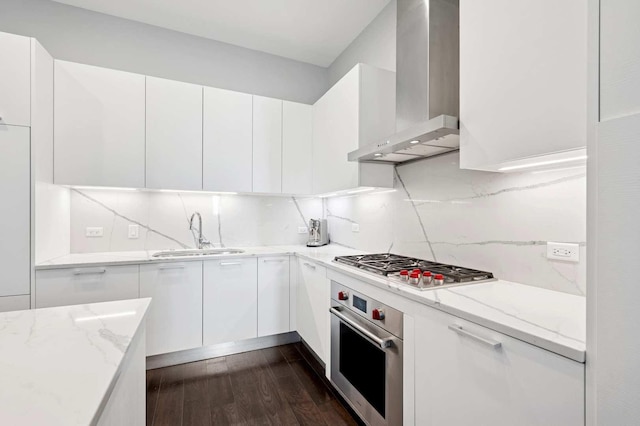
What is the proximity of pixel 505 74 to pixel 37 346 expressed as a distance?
1.78m

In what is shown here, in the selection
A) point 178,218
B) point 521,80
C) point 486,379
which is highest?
point 521,80

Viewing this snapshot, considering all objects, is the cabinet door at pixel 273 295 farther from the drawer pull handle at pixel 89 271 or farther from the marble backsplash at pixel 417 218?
the drawer pull handle at pixel 89 271

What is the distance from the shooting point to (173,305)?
232 cm

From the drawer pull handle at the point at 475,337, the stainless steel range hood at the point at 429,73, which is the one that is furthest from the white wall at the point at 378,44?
the drawer pull handle at the point at 475,337

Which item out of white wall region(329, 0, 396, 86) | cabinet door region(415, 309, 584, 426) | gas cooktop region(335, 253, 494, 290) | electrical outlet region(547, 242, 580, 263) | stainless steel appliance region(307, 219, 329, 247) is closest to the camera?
cabinet door region(415, 309, 584, 426)

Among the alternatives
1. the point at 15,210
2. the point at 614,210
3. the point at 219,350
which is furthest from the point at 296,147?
the point at 614,210

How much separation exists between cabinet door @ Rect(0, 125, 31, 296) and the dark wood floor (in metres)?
1.12

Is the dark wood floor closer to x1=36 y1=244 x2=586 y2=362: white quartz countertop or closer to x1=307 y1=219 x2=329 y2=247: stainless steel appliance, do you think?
x1=36 y1=244 x2=586 y2=362: white quartz countertop

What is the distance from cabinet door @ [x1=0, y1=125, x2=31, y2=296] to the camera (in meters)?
1.87

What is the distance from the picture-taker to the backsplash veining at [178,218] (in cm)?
252

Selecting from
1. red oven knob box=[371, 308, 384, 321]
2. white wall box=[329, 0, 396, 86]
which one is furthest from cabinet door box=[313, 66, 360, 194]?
red oven knob box=[371, 308, 384, 321]

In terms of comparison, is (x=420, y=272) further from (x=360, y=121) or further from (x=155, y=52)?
(x=155, y=52)

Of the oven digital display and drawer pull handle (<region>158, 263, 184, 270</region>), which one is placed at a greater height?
drawer pull handle (<region>158, 263, 184, 270</region>)

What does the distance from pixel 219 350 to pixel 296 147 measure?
1.98m
